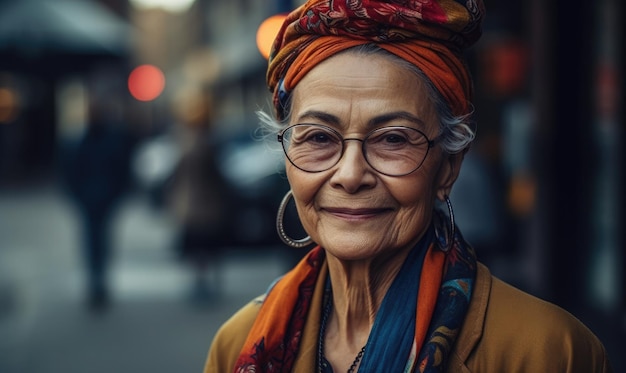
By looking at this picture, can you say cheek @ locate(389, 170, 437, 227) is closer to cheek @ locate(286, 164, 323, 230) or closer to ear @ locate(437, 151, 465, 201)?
ear @ locate(437, 151, 465, 201)

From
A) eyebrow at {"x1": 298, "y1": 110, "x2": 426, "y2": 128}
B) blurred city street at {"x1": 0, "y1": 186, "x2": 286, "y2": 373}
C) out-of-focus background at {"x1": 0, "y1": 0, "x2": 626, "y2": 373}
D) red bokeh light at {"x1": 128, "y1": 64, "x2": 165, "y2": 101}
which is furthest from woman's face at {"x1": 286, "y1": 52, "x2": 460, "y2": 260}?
red bokeh light at {"x1": 128, "y1": 64, "x2": 165, "y2": 101}

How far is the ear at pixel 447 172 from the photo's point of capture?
2.02m

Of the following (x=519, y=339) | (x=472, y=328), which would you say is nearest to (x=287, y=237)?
(x=472, y=328)

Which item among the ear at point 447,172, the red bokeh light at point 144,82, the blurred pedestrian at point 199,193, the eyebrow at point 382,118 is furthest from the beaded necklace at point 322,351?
the red bokeh light at point 144,82

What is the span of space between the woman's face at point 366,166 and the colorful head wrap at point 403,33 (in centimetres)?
4

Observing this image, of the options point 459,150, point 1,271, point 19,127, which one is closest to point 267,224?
point 1,271

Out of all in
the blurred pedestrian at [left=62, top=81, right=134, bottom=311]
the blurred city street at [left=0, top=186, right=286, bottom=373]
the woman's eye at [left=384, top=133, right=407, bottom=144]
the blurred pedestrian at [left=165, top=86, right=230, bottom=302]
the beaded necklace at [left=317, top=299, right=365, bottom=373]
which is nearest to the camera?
the woman's eye at [left=384, top=133, right=407, bottom=144]

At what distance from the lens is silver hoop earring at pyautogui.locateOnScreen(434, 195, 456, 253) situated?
202 cm

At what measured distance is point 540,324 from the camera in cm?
185

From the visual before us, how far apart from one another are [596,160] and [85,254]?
5428 millimetres

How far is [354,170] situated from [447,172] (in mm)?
278

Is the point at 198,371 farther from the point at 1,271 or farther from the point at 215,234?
the point at 1,271

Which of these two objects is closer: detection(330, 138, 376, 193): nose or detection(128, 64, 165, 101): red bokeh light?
detection(330, 138, 376, 193): nose

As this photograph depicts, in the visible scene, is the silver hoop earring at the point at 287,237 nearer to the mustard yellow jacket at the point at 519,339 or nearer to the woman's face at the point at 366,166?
the woman's face at the point at 366,166
